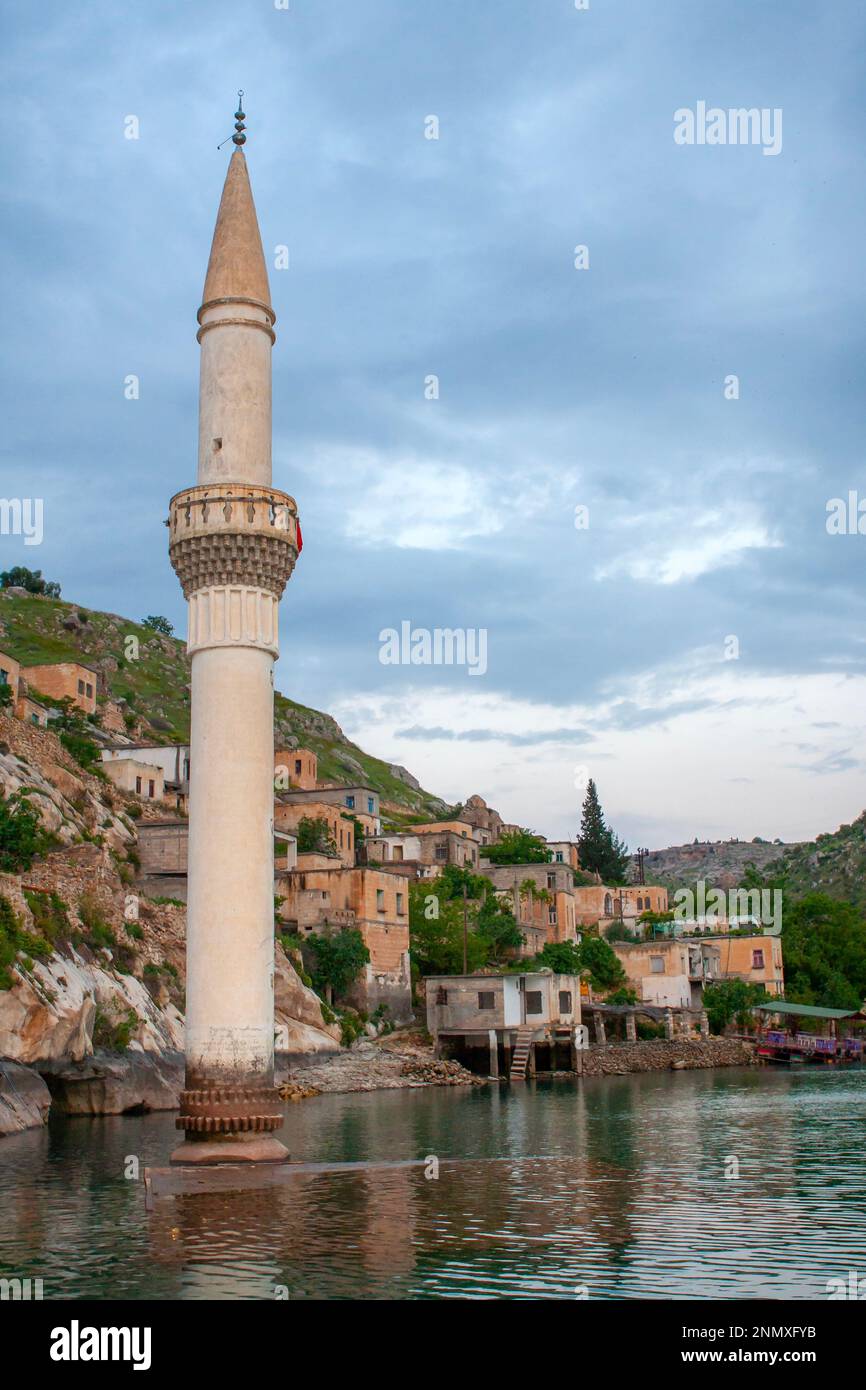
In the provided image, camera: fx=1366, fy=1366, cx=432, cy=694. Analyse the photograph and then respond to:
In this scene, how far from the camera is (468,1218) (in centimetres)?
1842

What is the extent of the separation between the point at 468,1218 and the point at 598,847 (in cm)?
11793

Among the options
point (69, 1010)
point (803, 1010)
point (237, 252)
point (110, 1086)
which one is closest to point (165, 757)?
point (110, 1086)

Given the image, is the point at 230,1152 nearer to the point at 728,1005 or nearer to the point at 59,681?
the point at 728,1005

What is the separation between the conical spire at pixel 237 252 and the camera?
26594 mm

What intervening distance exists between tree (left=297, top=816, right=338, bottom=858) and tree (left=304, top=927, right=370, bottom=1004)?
10608mm

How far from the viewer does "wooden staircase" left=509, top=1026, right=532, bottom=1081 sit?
2648 inches

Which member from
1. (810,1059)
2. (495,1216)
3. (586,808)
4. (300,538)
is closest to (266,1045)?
(495,1216)

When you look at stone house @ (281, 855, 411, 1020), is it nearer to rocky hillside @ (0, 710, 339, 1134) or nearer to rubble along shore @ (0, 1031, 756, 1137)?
rubble along shore @ (0, 1031, 756, 1137)

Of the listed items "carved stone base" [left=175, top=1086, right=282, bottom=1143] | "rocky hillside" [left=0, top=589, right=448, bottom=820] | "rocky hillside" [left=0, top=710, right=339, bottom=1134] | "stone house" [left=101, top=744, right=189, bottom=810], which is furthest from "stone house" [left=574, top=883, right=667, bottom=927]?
"carved stone base" [left=175, top=1086, right=282, bottom=1143]

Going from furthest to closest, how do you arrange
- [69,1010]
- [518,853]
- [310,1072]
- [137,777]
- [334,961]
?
1. [518,853]
2. [137,777]
3. [334,961]
4. [310,1072]
5. [69,1010]

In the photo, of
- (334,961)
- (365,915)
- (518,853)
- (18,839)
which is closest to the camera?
(18,839)

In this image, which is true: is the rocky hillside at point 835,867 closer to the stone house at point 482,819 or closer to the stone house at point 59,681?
the stone house at point 482,819

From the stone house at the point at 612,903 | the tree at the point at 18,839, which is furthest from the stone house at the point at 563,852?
the tree at the point at 18,839
